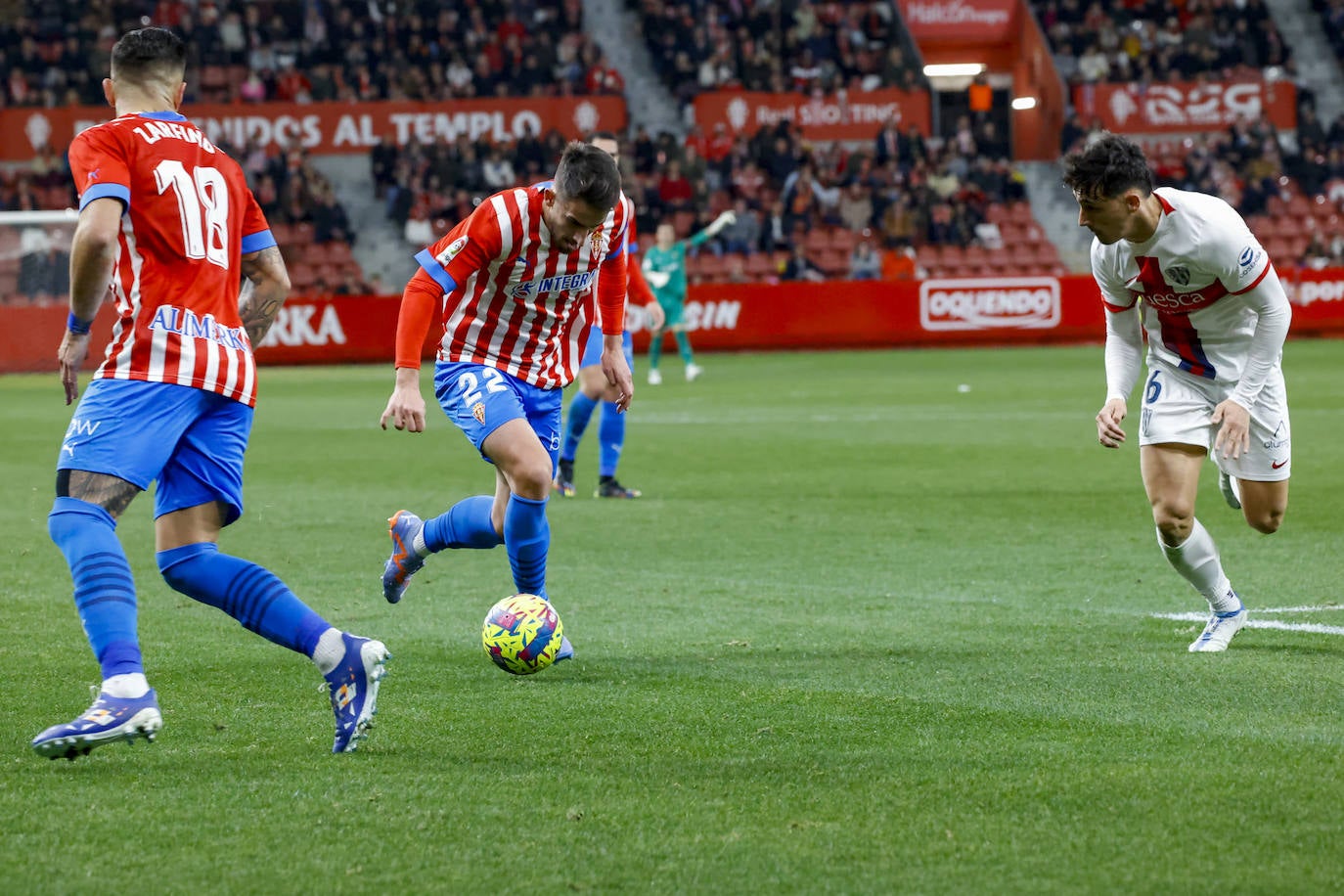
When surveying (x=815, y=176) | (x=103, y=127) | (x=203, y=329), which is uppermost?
(x=103, y=127)

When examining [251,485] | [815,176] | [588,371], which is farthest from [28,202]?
[588,371]

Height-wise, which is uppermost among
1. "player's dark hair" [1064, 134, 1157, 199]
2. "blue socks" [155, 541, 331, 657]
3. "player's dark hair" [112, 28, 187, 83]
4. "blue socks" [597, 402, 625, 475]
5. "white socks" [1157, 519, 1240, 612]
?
"player's dark hair" [112, 28, 187, 83]

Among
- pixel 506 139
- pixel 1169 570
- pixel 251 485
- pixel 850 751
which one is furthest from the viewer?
pixel 506 139

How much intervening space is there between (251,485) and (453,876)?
868 centimetres

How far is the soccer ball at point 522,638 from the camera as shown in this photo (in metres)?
5.32

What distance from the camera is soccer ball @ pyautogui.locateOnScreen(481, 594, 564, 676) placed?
5316mm

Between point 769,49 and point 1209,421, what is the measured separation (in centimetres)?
2926

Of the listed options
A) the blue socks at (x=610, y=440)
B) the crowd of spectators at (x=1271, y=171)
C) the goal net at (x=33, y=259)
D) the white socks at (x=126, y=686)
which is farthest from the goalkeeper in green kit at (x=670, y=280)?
the white socks at (x=126, y=686)

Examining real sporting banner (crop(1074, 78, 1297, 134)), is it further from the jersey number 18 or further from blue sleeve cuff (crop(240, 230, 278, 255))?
the jersey number 18

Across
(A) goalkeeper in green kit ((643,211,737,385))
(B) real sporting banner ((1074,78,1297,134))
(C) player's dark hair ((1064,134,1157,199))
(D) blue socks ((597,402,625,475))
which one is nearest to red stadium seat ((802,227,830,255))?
(B) real sporting banner ((1074,78,1297,134))

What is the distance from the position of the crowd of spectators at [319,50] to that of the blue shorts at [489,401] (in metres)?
26.8

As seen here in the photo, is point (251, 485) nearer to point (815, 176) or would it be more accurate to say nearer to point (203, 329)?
point (203, 329)

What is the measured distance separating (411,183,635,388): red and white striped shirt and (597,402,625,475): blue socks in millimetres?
4403

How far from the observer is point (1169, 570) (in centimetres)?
772
